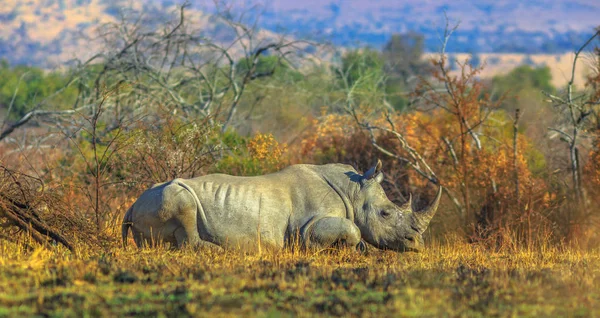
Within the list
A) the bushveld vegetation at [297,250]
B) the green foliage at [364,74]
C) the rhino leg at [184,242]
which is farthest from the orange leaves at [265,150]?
the rhino leg at [184,242]

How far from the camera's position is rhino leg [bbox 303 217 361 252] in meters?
12.2

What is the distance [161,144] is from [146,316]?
26.9 feet

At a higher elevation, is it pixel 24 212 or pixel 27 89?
pixel 27 89

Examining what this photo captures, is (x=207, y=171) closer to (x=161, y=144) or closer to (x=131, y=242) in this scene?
(x=161, y=144)

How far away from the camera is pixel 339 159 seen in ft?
65.5

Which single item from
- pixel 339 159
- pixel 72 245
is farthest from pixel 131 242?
pixel 339 159

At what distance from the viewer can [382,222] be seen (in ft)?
41.9

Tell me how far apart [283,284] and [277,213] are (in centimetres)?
355

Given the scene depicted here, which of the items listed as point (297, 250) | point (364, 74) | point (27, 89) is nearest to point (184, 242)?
point (297, 250)

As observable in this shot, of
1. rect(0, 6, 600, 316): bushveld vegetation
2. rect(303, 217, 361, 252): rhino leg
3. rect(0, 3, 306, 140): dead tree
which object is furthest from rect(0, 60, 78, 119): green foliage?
rect(303, 217, 361, 252): rhino leg

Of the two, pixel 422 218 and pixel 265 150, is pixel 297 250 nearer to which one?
pixel 422 218

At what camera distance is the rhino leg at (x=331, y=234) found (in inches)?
480

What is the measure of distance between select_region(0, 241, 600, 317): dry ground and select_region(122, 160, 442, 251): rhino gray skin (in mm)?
481

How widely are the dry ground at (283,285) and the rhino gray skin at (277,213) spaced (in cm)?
48
